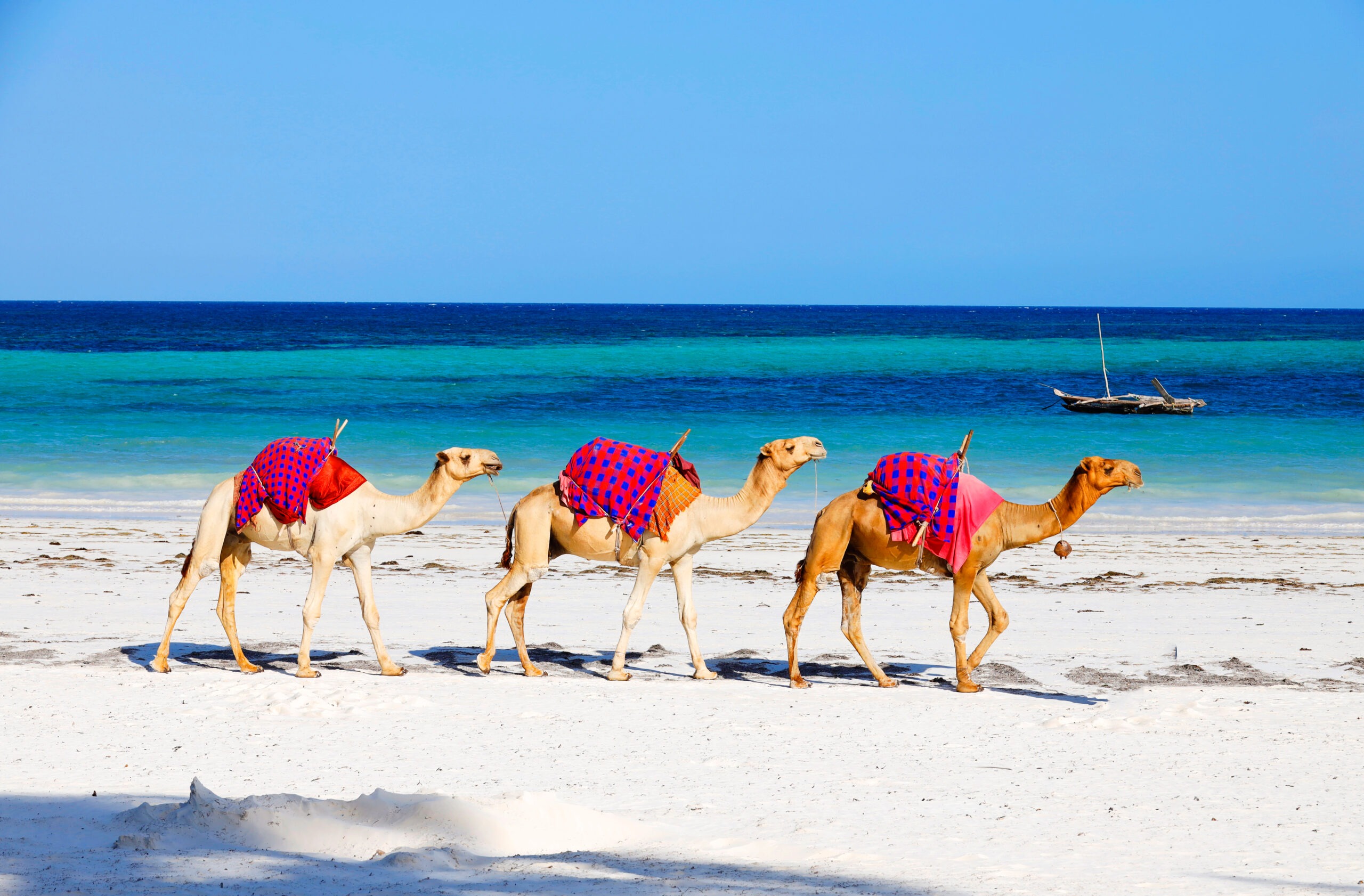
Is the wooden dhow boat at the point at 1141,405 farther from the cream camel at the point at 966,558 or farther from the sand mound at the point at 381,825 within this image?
the sand mound at the point at 381,825

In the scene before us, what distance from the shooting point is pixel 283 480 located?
336 inches

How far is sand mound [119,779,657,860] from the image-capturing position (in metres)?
5.02

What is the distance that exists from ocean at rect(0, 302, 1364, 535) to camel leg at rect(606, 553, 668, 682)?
7899 mm

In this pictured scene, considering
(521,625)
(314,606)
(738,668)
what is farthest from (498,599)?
(738,668)

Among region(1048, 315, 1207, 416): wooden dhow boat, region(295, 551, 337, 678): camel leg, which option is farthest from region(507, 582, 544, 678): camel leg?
region(1048, 315, 1207, 416): wooden dhow boat

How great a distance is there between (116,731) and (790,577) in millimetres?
7783

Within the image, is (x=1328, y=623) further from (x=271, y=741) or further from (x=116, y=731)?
(x=116, y=731)

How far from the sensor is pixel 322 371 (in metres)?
57.3

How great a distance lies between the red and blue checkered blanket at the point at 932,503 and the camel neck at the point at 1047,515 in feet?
→ 0.92

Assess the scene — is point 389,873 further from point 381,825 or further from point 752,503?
point 752,503

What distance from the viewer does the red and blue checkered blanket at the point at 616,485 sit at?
8.66 m

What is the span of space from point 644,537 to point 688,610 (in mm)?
640

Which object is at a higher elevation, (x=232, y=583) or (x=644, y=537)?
(x=644, y=537)

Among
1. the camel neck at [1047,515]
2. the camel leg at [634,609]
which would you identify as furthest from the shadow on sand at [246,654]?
the camel neck at [1047,515]
